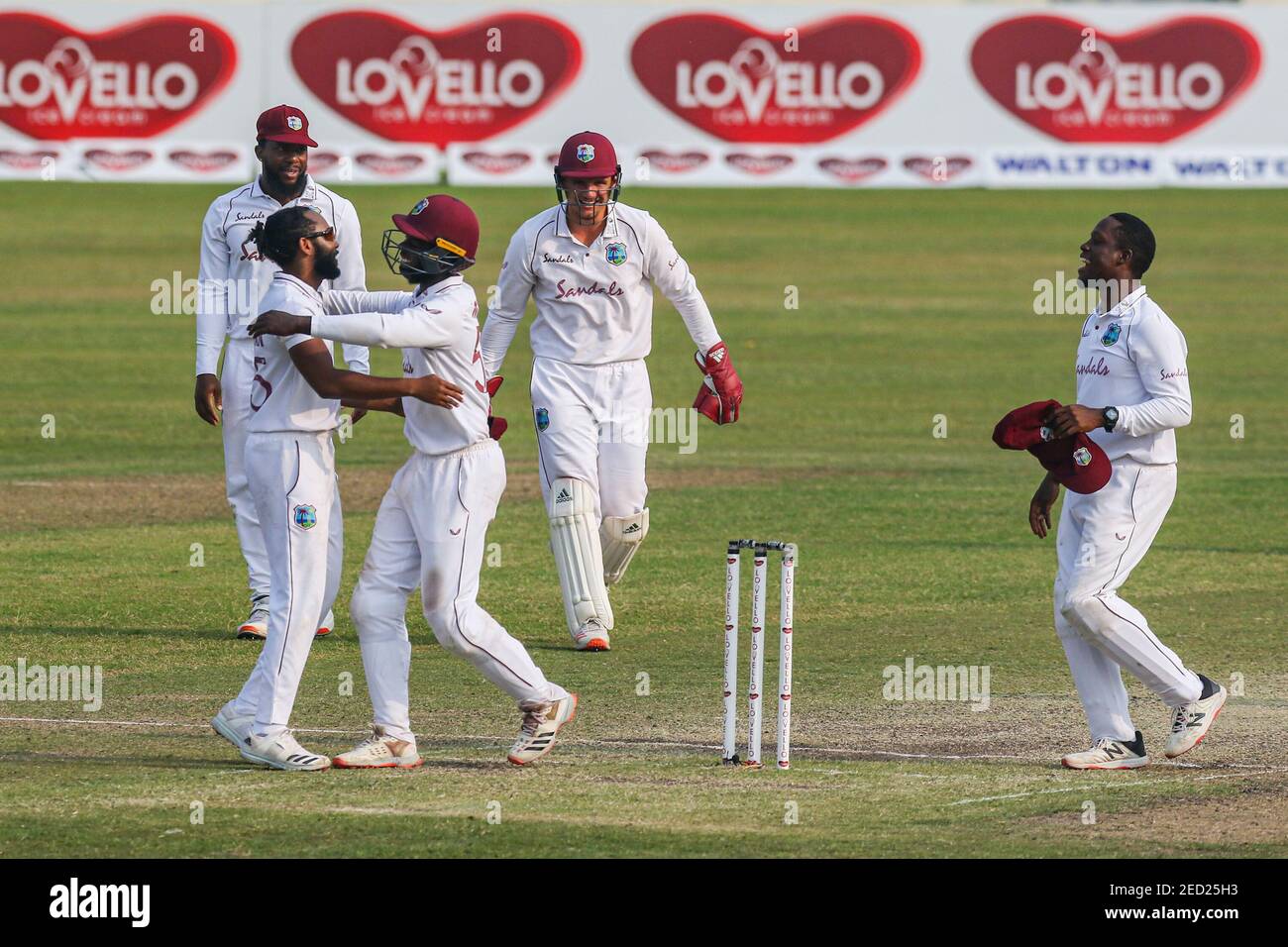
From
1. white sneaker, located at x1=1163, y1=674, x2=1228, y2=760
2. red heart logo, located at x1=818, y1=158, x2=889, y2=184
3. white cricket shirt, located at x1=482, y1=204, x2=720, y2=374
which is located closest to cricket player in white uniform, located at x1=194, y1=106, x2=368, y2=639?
white cricket shirt, located at x1=482, y1=204, x2=720, y2=374

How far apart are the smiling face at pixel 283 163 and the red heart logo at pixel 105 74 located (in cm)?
2713

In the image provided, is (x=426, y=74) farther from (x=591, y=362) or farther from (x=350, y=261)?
(x=350, y=261)

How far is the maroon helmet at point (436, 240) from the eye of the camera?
29.8 ft

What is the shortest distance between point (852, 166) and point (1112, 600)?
3150 cm

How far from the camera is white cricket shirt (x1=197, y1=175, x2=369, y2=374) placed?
468 inches

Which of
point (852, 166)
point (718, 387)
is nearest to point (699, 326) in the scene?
point (718, 387)

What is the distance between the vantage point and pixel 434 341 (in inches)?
351

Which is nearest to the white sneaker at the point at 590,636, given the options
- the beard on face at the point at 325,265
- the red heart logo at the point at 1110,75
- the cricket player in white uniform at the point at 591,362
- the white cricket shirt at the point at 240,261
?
the cricket player in white uniform at the point at 591,362

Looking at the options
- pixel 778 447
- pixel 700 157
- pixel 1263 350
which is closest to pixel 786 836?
pixel 778 447

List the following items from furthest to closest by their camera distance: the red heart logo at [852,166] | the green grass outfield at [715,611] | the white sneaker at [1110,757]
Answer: the red heart logo at [852,166] → the white sneaker at [1110,757] → the green grass outfield at [715,611]

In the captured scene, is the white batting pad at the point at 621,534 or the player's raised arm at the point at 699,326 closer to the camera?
the player's raised arm at the point at 699,326

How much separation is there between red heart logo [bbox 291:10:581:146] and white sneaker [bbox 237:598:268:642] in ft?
89.3

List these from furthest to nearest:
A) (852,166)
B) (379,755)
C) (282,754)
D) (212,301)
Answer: (852,166), (212,301), (379,755), (282,754)

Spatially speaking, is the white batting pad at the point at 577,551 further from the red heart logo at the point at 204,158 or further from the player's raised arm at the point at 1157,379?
the red heart logo at the point at 204,158
